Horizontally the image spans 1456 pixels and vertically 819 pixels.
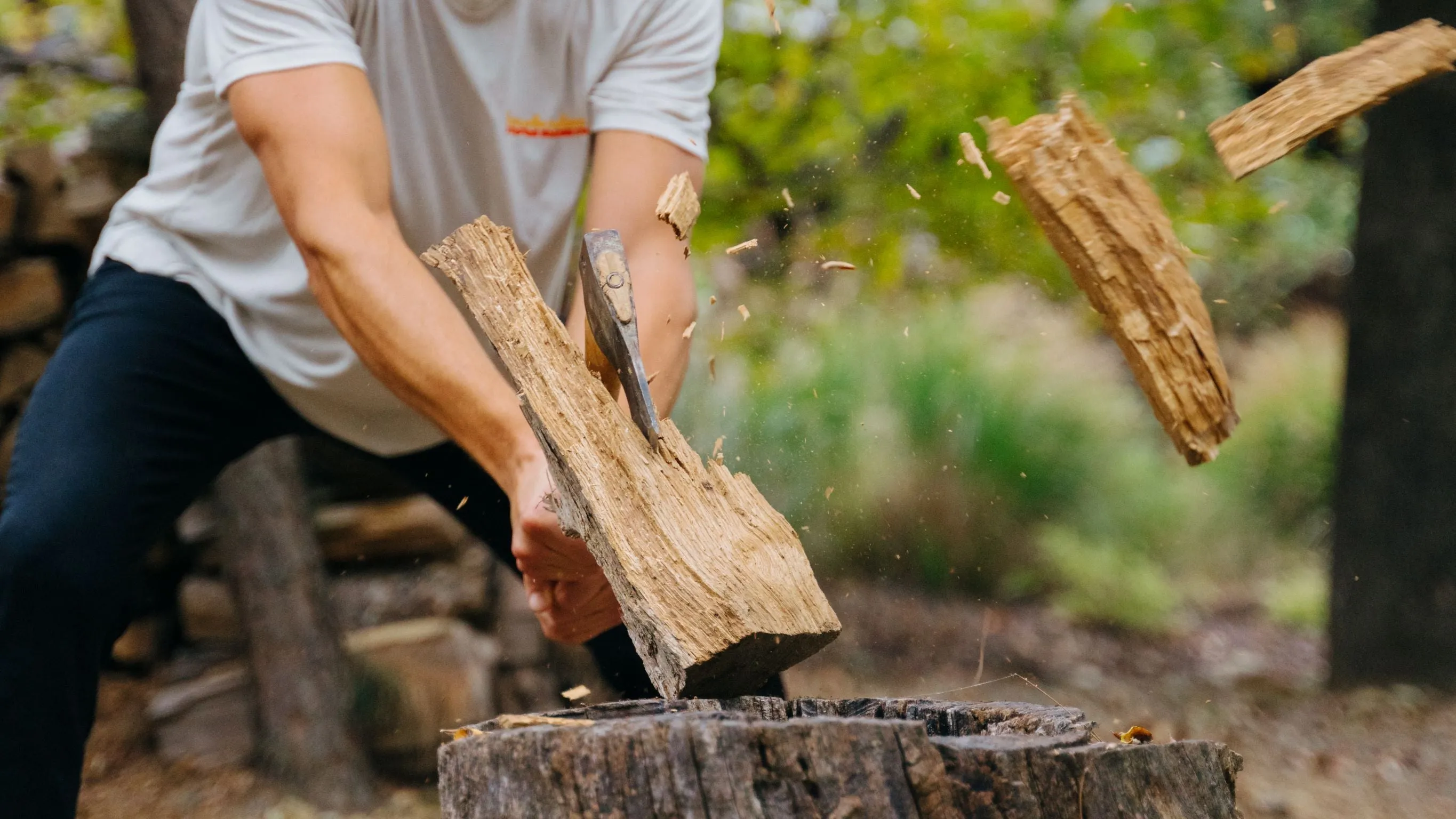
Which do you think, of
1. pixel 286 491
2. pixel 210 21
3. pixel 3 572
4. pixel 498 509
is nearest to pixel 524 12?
pixel 210 21

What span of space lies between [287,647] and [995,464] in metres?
3.18

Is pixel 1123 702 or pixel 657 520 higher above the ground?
pixel 657 520

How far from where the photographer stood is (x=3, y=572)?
138 cm

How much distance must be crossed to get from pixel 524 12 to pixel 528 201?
0.95ft

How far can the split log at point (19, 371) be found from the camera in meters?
3.03

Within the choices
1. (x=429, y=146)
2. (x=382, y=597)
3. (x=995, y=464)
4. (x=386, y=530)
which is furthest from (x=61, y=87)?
(x=995, y=464)

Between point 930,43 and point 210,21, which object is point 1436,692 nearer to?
point 930,43

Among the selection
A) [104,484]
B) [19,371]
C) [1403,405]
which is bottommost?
[19,371]

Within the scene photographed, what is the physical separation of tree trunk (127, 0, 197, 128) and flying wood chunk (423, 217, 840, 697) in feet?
6.85

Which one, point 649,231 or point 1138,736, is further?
point 649,231

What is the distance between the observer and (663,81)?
70.1 inches

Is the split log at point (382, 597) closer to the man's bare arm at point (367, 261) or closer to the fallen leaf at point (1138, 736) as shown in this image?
the man's bare arm at point (367, 261)

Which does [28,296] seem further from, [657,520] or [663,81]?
[657,520]

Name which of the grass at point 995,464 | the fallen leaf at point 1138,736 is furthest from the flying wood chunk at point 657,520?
the grass at point 995,464
